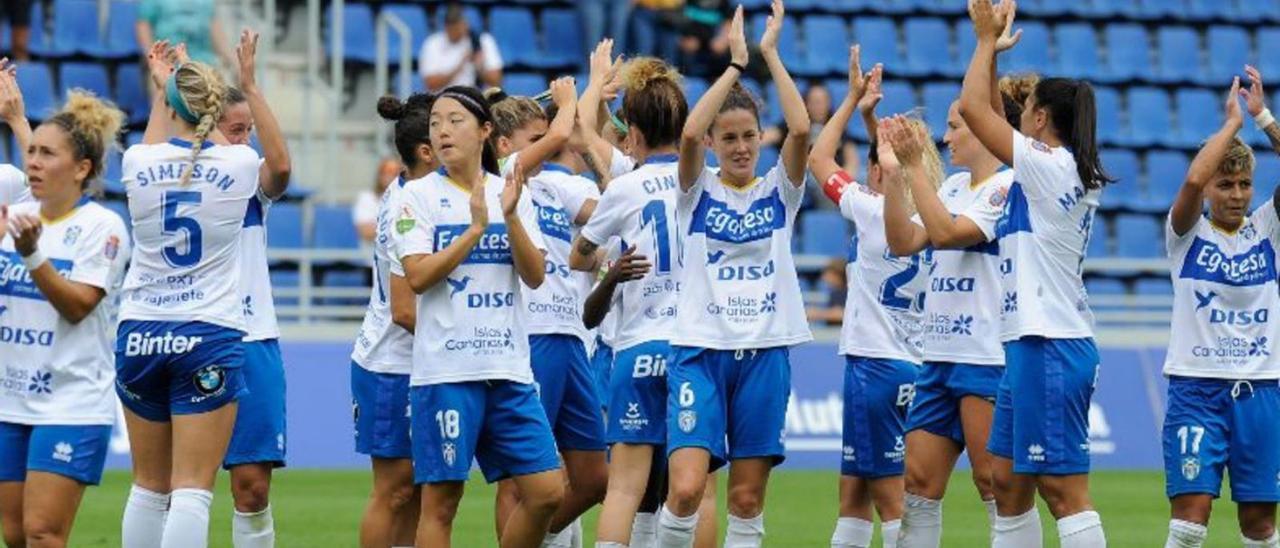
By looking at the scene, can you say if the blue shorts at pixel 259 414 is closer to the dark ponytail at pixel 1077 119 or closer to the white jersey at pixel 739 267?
the white jersey at pixel 739 267

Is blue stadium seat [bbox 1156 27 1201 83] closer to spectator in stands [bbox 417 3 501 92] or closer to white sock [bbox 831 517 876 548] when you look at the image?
spectator in stands [bbox 417 3 501 92]

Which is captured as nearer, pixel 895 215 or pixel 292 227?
pixel 895 215

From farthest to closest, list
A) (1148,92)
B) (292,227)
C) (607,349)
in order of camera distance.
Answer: (1148,92) < (292,227) < (607,349)

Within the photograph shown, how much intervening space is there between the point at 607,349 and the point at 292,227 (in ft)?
28.5

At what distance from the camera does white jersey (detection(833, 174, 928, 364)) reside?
1095 cm

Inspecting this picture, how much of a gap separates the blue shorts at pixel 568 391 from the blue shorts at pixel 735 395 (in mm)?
1000

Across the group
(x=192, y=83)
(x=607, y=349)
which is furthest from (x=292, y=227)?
(x=192, y=83)

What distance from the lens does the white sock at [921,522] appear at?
10461mm

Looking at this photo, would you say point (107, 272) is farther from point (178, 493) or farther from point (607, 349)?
point (607, 349)

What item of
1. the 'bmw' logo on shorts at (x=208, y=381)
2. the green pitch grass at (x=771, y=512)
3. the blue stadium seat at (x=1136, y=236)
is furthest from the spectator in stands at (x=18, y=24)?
the 'bmw' logo on shorts at (x=208, y=381)

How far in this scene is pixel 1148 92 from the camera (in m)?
24.9

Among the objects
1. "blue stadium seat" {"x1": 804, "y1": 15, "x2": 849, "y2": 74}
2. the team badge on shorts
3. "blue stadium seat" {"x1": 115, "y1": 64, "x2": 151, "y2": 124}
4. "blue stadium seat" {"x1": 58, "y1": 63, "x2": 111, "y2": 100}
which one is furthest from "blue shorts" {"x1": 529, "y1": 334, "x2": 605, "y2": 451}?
"blue stadium seat" {"x1": 804, "y1": 15, "x2": 849, "y2": 74}

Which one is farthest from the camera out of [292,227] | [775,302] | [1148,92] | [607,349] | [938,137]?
[1148,92]

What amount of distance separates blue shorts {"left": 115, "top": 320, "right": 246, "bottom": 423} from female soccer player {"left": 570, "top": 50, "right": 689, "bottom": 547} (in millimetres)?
1662
